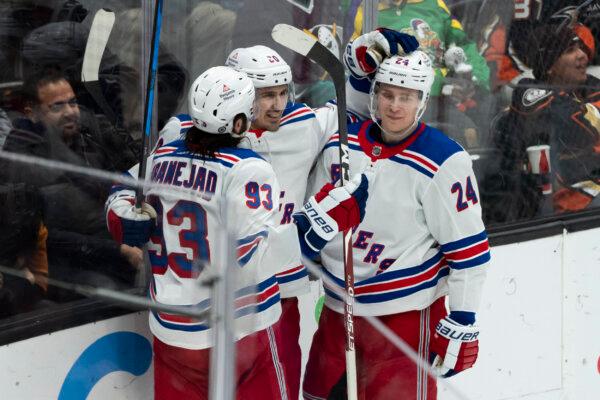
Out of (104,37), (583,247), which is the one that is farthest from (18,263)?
(583,247)

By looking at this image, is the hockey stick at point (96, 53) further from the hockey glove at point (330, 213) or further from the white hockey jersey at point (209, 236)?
the hockey glove at point (330, 213)

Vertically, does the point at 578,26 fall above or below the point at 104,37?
below

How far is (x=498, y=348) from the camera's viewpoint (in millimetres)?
4305

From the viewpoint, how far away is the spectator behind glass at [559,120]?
448 cm

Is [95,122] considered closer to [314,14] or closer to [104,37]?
[104,37]

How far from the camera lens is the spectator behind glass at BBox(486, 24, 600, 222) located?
448 centimetres

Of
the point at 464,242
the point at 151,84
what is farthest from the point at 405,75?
the point at 151,84

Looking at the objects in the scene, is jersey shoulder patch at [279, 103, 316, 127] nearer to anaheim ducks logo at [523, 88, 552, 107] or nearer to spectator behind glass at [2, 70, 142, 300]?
spectator behind glass at [2, 70, 142, 300]

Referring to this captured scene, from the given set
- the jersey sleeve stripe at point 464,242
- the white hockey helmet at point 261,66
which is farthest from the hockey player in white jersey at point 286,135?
the jersey sleeve stripe at point 464,242

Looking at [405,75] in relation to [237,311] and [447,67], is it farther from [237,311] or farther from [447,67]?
[237,311]

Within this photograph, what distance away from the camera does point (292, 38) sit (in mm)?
3055

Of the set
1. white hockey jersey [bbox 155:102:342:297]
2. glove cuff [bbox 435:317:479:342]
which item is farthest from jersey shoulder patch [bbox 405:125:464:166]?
glove cuff [bbox 435:317:479:342]

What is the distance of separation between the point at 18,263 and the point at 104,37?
35.8 inches

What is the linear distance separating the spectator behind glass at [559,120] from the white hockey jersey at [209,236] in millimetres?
1503
